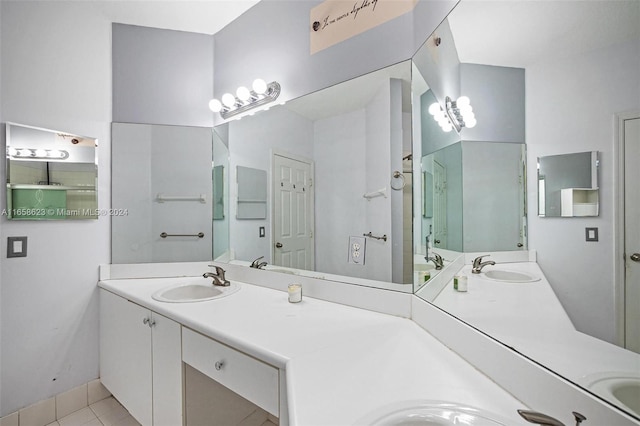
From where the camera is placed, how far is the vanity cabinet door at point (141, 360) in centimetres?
127

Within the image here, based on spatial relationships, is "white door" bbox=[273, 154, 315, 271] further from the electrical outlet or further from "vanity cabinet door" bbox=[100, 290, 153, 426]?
"vanity cabinet door" bbox=[100, 290, 153, 426]

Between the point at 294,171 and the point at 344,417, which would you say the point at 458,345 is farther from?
the point at 294,171

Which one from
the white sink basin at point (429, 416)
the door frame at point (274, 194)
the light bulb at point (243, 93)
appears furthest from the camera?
the light bulb at point (243, 93)

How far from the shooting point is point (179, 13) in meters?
1.89

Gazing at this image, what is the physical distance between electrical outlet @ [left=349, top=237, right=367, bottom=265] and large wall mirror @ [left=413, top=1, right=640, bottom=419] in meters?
0.36

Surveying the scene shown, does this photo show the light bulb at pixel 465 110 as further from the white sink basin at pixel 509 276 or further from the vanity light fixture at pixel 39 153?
the vanity light fixture at pixel 39 153

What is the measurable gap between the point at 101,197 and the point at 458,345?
2.19 m

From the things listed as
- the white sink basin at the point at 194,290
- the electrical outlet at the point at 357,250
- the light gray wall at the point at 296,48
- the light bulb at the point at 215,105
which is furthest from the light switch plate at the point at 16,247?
the electrical outlet at the point at 357,250

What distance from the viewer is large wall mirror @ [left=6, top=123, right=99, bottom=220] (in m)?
1.56

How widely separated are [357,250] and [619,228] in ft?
3.21

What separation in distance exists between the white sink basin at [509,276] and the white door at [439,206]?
0.22 meters

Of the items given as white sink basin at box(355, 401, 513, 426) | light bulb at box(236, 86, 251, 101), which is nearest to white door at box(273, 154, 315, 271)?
light bulb at box(236, 86, 251, 101)

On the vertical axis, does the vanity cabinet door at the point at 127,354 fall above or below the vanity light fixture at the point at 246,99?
below

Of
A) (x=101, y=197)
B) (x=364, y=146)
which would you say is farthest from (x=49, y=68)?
(x=364, y=146)
